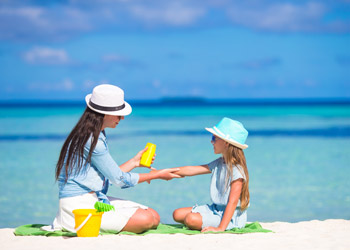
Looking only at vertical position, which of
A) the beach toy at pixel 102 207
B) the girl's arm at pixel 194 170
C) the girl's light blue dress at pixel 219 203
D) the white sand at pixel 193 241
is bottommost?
the white sand at pixel 193 241

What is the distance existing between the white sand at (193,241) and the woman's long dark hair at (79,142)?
0.62 metres

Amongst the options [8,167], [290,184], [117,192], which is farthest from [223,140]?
[8,167]

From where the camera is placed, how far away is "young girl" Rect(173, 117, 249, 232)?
490 centimetres

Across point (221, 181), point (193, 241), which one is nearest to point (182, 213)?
point (221, 181)

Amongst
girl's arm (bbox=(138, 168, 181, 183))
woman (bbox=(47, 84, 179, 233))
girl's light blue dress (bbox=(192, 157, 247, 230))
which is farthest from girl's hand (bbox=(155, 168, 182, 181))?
girl's light blue dress (bbox=(192, 157, 247, 230))

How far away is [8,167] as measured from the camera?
39.4ft

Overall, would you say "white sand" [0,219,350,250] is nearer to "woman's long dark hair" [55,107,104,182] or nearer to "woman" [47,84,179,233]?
"woman" [47,84,179,233]

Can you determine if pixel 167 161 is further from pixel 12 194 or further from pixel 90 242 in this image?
pixel 90 242

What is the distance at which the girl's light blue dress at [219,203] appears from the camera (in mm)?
4980

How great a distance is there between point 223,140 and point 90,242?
61.7 inches

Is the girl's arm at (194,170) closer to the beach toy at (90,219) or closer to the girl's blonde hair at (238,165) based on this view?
the girl's blonde hair at (238,165)

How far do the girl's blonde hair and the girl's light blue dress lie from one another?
0.03 metres

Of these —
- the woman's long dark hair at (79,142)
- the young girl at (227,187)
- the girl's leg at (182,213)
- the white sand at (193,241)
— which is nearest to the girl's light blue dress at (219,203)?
the young girl at (227,187)

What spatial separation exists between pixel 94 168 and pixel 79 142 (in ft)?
0.95
